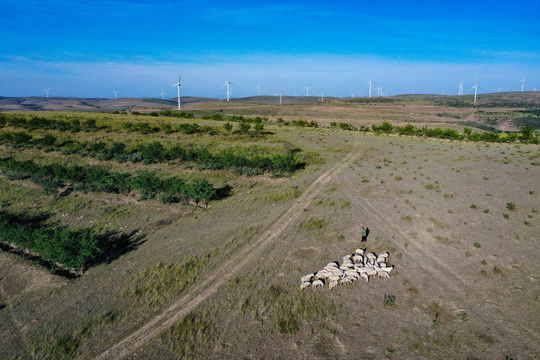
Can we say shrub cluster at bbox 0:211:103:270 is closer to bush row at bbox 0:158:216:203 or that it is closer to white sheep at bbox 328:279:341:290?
bush row at bbox 0:158:216:203

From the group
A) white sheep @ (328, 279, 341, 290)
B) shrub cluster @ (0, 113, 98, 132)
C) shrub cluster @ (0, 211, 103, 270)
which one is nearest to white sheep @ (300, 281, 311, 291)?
white sheep @ (328, 279, 341, 290)

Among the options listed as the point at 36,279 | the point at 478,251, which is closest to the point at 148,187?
the point at 36,279

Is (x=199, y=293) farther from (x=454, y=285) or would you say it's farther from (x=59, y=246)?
(x=454, y=285)

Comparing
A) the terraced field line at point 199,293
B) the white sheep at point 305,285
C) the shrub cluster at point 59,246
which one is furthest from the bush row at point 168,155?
the white sheep at point 305,285

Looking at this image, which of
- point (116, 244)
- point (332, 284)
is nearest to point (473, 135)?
point (332, 284)

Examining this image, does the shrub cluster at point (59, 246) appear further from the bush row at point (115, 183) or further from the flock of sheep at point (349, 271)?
the flock of sheep at point (349, 271)

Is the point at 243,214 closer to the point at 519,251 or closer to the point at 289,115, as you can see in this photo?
the point at 519,251

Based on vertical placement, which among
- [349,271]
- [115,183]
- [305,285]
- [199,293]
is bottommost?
[199,293]
